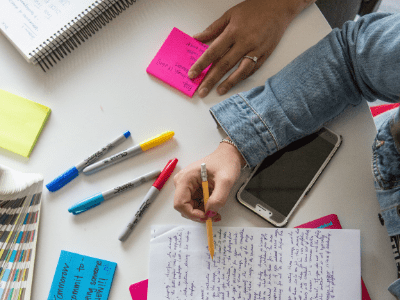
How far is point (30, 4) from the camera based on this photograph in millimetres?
586

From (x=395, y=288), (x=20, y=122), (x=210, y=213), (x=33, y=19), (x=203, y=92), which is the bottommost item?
(x=395, y=288)

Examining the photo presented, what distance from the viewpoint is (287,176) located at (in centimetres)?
56

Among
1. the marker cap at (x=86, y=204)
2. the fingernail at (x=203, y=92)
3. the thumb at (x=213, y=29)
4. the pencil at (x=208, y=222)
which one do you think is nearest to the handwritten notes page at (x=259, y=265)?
the pencil at (x=208, y=222)

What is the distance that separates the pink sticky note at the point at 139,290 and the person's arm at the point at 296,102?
0.16 meters

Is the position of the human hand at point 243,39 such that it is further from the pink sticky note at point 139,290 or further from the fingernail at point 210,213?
the pink sticky note at point 139,290

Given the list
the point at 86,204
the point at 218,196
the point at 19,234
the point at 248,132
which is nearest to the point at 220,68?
the point at 248,132

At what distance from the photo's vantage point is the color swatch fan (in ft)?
1.67

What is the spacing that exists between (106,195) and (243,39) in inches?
15.1

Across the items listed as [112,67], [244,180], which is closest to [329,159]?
[244,180]

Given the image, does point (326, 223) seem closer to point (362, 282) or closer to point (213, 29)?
point (362, 282)

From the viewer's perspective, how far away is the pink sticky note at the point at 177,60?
60 cm

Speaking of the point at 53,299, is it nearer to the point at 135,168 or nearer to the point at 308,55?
the point at 135,168

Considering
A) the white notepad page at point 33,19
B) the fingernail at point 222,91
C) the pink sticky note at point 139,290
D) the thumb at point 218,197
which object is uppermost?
the white notepad page at point 33,19

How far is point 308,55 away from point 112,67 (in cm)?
36
